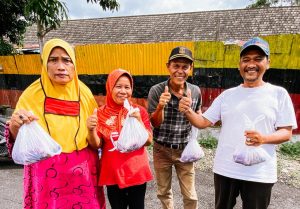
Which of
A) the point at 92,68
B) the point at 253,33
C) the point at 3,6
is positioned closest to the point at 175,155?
the point at 92,68

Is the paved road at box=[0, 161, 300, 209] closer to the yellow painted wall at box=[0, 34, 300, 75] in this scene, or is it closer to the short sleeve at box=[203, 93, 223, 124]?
the short sleeve at box=[203, 93, 223, 124]

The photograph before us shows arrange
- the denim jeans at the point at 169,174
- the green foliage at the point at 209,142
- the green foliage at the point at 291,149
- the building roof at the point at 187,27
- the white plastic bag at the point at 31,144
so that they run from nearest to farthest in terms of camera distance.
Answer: the white plastic bag at the point at 31,144 → the denim jeans at the point at 169,174 → the green foliage at the point at 291,149 → the green foliage at the point at 209,142 → the building roof at the point at 187,27

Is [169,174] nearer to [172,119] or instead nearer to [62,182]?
[172,119]

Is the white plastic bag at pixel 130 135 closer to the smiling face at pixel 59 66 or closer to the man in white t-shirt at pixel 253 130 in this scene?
the smiling face at pixel 59 66

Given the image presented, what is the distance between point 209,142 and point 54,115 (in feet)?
13.7

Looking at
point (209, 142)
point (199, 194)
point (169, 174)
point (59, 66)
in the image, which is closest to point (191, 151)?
point (169, 174)

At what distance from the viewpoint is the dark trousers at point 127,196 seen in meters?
2.30

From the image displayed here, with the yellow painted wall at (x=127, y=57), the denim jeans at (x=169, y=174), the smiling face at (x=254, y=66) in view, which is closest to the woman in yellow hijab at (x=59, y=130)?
the denim jeans at (x=169, y=174)

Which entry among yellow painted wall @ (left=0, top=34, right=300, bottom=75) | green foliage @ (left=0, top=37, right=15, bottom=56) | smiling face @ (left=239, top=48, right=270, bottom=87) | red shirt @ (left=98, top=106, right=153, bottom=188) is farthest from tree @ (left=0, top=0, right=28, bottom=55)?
smiling face @ (left=239, top=48, right=270, bottom=87)

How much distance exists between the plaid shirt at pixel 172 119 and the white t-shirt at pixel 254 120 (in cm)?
55

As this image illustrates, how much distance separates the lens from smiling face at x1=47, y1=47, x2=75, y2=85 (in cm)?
200

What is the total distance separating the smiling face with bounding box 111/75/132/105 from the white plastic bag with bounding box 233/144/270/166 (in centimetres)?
97

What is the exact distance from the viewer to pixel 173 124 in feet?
8.79

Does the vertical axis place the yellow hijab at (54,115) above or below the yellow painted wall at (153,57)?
below
